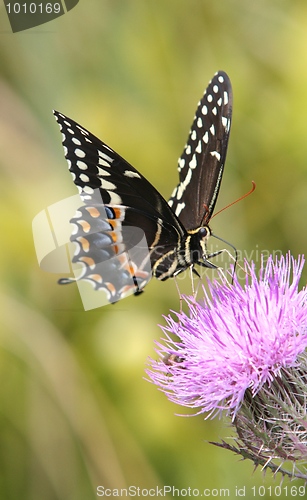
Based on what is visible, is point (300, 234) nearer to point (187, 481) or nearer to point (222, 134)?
point (222, 134)

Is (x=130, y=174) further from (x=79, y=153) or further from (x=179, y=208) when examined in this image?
(x=179, y=208)

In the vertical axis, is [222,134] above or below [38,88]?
below

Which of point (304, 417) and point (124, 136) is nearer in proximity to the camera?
point (304, 417)

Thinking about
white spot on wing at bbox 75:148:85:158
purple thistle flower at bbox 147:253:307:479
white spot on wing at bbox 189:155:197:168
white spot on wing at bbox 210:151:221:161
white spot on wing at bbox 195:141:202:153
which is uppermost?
white spot on wing at bbox 75:148:85:158

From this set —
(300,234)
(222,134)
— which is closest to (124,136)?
(222,134)

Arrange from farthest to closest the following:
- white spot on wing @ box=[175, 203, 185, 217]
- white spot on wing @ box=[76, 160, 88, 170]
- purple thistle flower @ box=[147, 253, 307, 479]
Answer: white spot on wing @ box=[175, 203, 185, 217], white spot on wing @ box=[76, 160, 88, 170], purple thistle flower @ box=[147, 253, 307, 479]

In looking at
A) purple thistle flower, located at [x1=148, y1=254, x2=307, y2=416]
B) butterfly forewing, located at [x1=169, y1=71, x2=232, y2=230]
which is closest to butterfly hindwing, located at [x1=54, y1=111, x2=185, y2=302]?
butterfly forewing, located at [x1=169, y1=71, x2=232, y2=230]

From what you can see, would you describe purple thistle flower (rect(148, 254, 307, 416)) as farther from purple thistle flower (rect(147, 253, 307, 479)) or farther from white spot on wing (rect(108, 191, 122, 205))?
white spot on wing (rect(108, 191, 122, 205))
